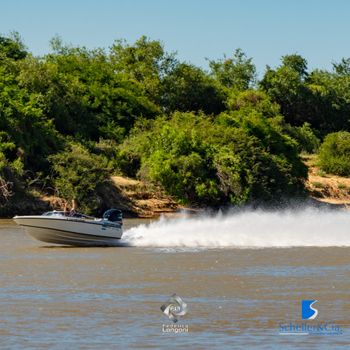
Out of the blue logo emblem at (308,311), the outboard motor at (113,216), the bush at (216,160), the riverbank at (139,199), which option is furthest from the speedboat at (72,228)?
the bush at (216,160)

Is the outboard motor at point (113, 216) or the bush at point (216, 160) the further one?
the bush at point (216, 160)

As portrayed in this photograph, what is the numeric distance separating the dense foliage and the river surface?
16.5 meters

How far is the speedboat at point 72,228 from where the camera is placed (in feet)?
112

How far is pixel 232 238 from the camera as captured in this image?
122ft

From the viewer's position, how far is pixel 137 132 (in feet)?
219

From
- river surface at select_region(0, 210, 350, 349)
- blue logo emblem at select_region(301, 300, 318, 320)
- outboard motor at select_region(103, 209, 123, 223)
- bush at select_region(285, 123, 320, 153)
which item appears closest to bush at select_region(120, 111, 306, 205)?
bush at select_region(285, 123, 320, 153)

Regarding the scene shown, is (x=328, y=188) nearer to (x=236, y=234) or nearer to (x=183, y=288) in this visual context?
(x=236, y=234)

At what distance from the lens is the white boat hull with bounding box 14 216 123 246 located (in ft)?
112

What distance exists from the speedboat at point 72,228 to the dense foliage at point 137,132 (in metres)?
16.0

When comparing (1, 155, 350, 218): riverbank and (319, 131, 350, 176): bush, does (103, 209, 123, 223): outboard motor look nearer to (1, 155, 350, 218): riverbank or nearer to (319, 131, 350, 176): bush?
(1, 155, 350, 218): riverbank

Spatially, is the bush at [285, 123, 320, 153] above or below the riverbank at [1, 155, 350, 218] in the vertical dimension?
above

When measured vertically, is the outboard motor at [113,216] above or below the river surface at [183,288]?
above

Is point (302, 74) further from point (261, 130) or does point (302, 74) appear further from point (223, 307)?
point (223, 307)

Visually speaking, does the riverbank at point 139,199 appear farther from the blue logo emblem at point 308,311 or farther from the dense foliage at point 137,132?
the blue logo emblem at point 308,311
